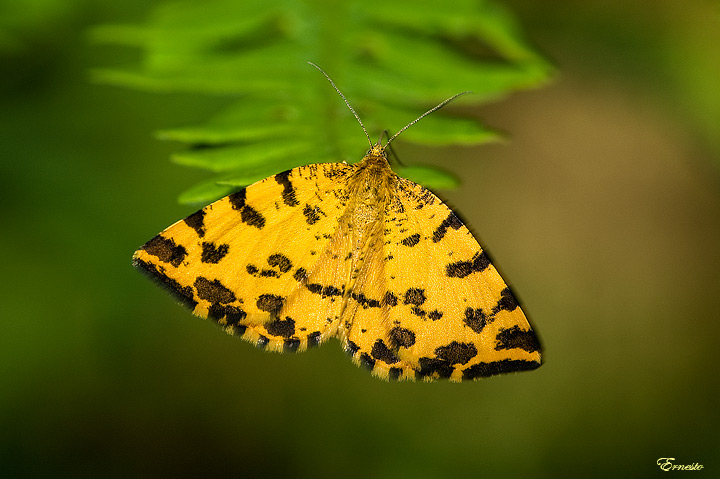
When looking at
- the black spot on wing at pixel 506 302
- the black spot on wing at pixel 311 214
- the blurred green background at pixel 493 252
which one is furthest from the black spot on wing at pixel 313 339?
the blurred green background at pixel 493 252

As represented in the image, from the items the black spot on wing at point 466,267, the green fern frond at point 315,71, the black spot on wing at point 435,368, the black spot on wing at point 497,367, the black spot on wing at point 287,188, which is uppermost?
the green fern frond at point 315,71

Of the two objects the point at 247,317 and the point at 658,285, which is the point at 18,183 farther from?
the point at 658,285

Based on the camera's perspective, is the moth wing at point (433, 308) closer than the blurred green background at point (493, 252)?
Yes

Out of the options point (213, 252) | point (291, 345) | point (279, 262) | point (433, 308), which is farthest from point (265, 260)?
point (433, 308)

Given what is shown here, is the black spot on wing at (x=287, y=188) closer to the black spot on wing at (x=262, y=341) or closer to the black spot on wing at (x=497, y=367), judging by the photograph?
the black spot on wing at (x=262, y=341)

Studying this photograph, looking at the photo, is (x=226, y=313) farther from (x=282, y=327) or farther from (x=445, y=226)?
(x=445, y=226)

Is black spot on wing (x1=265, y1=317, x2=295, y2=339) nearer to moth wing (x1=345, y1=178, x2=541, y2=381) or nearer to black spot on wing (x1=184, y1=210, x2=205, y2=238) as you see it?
moth wing (x1=345, y1=178, x2=541, y2=381)
